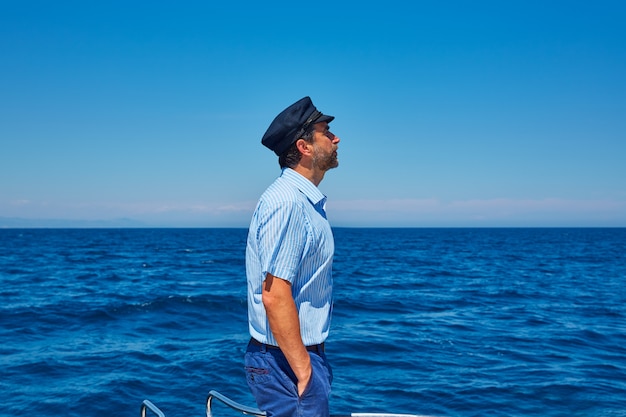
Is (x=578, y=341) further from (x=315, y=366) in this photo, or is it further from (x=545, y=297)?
(x=315, y=366)

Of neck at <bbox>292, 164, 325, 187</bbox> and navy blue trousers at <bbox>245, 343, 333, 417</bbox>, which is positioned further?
neck at <bbox>292, 164, 325, 187</bbox>

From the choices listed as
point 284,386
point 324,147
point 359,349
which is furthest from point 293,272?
point 359,349

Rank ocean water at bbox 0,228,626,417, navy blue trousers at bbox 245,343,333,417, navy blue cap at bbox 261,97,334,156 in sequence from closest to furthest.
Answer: navy blue trousers at bbox 245,343,333,417, navy blue cap at bbox 261,97,334,156, ocean water at bbox 0,228,626,417

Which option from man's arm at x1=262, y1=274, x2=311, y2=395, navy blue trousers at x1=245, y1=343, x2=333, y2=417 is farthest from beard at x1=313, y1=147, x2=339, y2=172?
navy blue trousers at x1=245, y1=343, x2=333, y2=417

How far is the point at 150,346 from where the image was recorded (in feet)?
40.2

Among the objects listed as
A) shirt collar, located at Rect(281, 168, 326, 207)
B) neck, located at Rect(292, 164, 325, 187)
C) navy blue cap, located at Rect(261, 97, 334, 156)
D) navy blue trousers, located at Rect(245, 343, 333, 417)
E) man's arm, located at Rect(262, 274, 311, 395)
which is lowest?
navy blue trousers, located at Rect(245, 343, 333, 417)

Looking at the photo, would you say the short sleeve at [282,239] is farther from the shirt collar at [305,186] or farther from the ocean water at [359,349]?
the ocean water at [359,349]

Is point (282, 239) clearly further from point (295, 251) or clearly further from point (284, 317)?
point (284, 317)

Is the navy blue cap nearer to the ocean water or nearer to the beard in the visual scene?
the beard

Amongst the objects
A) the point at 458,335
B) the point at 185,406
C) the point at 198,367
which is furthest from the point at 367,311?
the point at 185,406

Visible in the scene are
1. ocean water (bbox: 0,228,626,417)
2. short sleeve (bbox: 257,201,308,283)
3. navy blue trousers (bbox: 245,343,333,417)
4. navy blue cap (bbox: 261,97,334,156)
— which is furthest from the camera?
ocean water (bbox: 0,228,626,417)

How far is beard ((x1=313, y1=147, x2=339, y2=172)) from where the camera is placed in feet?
8.41

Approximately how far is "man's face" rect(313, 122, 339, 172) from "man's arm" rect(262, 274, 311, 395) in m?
0.65

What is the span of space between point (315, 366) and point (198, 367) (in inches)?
337
